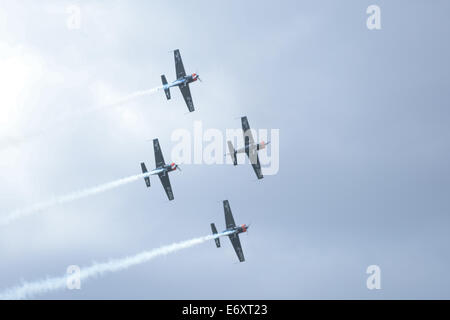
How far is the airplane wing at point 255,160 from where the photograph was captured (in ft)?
380

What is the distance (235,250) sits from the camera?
118 metres

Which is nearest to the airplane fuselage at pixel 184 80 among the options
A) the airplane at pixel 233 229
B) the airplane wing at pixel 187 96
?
the airplane wing at pixel 187 96

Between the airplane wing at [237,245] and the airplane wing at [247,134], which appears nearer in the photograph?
the airplane wing at [247,134]

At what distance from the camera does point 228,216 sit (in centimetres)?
11706

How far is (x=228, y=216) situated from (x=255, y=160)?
10.7 meters

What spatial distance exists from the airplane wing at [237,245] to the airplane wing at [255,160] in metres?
11.7

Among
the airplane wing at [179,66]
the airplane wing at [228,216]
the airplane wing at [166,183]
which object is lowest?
the airplane wing at [228,216]

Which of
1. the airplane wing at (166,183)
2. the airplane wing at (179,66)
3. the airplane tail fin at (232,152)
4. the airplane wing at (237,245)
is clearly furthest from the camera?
the airplane wing at (237,245)

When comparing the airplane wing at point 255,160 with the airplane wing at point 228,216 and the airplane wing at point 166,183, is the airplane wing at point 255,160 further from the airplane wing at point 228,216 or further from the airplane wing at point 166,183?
the airplane wing at point 166,183

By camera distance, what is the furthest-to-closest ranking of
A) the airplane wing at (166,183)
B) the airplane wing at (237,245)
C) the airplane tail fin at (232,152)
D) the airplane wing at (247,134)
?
1. the airplane wing at (237,245)
2. the airplane wing at (166,183)
3. the airplane wing at (247,134)
4. the airplane tail fin at (232,152)
